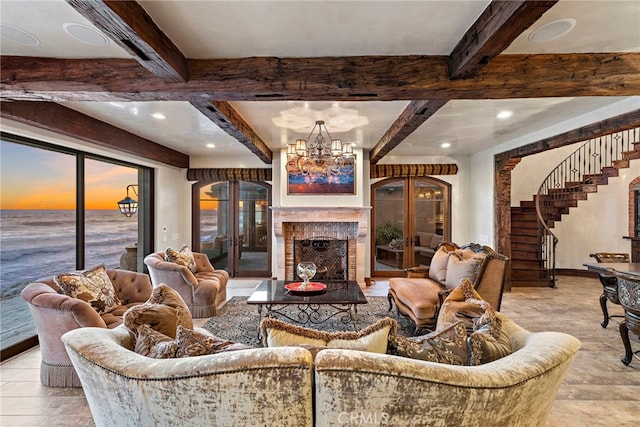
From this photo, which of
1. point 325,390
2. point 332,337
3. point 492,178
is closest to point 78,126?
point 332,337

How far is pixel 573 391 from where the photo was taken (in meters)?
2.57

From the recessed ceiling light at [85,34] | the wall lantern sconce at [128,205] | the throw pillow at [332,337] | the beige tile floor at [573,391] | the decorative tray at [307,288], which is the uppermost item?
the recessed ceiling light at [85,34]

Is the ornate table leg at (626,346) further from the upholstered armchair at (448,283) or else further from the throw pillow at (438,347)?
the throw pillow at (438,347)

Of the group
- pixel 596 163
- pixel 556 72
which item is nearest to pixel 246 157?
pixel 556 72

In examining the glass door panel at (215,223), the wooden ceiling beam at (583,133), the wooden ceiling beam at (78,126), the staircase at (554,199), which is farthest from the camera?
the glass door panel at (215,223)

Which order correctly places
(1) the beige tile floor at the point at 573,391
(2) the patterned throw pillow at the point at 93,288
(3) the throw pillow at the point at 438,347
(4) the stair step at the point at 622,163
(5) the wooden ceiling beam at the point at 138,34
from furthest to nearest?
(4) the stair step at the point at 622,163, (2) the patterned throw pillow at the point at 93,288, (1) the beige tile floor at the point at 573,391, (5) the wooden ceiling beam at the point at 138,34, (3) the throw pillow at the point at 438,347

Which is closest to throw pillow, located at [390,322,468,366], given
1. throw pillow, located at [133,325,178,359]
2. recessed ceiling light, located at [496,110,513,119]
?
throw pillow, located at [133,325,178,359]

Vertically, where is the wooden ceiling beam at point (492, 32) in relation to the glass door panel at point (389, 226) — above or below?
above

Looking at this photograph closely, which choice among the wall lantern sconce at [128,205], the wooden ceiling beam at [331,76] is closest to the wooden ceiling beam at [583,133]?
the wooden ceiling beam at [331,76]

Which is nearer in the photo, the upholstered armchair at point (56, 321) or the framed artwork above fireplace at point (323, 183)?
the upholstered armchair at point (56, 321)

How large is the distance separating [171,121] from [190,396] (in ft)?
12.7

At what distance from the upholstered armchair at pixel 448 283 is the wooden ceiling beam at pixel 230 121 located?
2910mm

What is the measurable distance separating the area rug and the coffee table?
0.14m

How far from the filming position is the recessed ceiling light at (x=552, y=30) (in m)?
1.99
